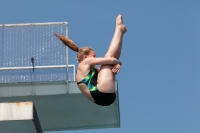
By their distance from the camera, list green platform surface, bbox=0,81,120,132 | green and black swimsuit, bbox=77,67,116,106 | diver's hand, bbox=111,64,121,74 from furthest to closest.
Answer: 1. green platform surface, bbox=0,81,120,132
2. green and black swimsuit, bbox=77,67,116,106
3. diver's hand, bbox=111,64,121,74

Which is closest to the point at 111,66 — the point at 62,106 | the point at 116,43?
the point at 116,43

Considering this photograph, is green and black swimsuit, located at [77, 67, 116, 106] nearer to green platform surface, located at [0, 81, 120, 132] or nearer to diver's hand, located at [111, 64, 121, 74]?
diver's hand, located at [111, 64, 121, 74]

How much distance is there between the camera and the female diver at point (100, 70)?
44.6 ft

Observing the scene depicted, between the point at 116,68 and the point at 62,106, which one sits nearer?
the point at 116,68

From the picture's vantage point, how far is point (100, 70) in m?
13.8

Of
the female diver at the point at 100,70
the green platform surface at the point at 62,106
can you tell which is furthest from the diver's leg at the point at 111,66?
the green platform surface at the point at 62,106

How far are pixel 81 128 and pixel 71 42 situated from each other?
12097 millimetres

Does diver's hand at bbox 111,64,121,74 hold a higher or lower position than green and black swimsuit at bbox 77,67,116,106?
higher

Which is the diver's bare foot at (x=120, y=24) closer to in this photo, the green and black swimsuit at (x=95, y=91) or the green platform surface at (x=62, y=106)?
the green and black swimsuit at (x=95, y=91)

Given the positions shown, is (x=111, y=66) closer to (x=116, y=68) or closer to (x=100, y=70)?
(x=116, y=68)

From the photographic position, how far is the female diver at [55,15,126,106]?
13.6 metres

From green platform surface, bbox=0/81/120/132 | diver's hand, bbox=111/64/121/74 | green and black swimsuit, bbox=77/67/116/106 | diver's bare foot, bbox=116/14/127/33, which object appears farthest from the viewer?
green platform surface, bbox=0/81/120/132

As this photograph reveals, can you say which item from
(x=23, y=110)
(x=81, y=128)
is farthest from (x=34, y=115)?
(x=81, y=128)

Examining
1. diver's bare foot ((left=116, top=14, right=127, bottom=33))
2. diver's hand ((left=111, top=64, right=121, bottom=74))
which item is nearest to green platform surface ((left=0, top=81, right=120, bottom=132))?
diver's bare foot ((left=116, top=14, right=127, bottom=33))
